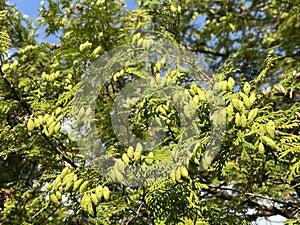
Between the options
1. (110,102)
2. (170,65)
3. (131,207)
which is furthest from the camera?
(110,102)

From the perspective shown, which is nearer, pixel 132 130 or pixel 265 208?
pixel 132 130

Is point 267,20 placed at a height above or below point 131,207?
above

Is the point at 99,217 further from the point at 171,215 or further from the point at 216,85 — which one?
the point at 216,85

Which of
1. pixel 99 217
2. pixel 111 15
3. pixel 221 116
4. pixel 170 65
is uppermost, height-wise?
pixel 111 15

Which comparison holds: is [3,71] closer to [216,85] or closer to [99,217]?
[99,217]

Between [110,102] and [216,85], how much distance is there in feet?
2.56

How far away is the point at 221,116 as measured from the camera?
1306 millimetres

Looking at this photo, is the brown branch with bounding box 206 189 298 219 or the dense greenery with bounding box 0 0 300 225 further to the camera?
the brown branch with bounding box 206 189 298 219

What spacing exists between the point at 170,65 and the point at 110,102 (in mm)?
419

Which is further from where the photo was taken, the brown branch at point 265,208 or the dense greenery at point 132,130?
the brown branch at point 265,208

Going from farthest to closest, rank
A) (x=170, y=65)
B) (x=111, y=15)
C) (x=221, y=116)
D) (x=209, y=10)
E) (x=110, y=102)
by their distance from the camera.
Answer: (x=209, y=10), (x=111, y=15), (x=110, y=102), (x=170, y=65), (x=221, y=116)

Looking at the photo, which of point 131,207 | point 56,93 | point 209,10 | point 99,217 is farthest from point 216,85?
point 209,10

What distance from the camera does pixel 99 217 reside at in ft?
5.32

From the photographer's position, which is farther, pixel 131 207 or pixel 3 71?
pixel 3 71
